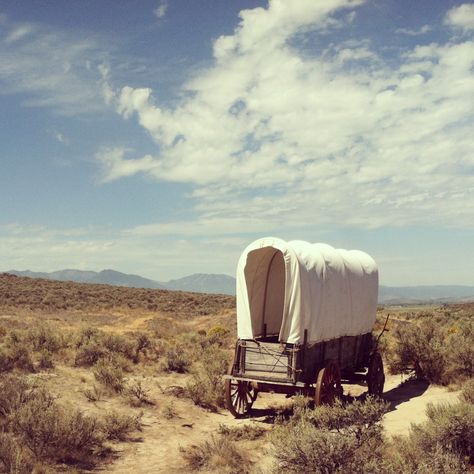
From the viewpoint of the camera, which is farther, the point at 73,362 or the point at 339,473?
the point at 73,362

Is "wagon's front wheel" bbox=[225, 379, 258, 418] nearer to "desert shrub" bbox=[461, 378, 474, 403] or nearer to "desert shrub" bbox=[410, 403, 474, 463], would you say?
"desert shrub" bbox=[461, 378, 474, 403]

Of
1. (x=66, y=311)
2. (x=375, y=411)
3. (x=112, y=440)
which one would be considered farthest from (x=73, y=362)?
(x=66, y=311)

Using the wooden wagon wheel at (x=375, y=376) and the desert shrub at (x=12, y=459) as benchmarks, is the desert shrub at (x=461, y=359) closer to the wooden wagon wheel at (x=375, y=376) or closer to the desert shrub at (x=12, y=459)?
the wooden wagon wheel at (x=375, y=376)

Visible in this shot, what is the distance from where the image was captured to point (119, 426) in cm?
848

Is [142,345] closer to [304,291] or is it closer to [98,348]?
[98,348]

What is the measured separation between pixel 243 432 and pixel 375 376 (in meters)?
4.58

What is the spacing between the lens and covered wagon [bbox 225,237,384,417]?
900 cm

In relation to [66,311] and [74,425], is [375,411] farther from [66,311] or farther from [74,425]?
[66,311]

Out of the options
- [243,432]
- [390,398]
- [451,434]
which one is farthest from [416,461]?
[390,398]

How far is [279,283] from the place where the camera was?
1156 centimetres

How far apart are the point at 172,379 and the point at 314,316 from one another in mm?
5518

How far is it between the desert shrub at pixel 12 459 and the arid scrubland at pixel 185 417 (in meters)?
0.02

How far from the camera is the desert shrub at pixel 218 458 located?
6934 mm

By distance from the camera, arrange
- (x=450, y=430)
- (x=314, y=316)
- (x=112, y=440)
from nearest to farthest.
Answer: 1. (x=450, y=430)
2. (x=112, y=440)
3. (x=314, y=316)
